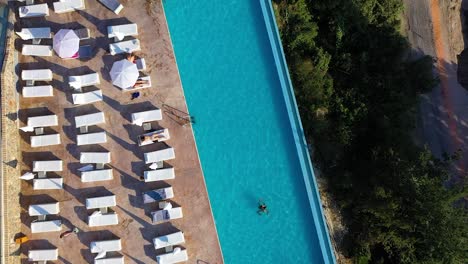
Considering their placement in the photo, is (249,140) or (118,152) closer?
(118,152)

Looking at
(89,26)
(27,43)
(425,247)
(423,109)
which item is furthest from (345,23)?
(27,43)

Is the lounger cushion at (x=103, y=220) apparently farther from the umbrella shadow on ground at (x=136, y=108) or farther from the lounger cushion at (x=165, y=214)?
the umbrella shadow on ground at (x=136, y=108)

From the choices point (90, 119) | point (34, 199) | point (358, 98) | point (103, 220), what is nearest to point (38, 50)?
point (90, 119)

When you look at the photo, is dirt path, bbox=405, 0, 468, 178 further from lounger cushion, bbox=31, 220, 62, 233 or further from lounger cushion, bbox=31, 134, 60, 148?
lounger cushion, bbox=31, 220, 62, 233

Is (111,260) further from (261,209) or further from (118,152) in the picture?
(261,209)

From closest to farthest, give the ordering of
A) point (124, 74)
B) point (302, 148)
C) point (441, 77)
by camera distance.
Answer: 1. point (124, 74)
2. point (302, 148)
3. point (441, 77)

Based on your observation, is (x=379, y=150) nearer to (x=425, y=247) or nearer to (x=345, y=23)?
(x=425, y=247)

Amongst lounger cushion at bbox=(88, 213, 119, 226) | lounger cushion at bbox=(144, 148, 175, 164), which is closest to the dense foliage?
lounger cushion at bbox=(144, 148, 175, 164)
